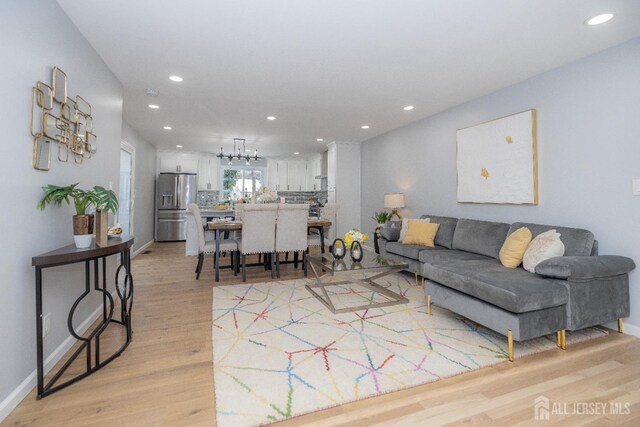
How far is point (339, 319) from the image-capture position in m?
2.77

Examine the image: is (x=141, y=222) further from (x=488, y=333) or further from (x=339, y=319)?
(x=488, y=333)

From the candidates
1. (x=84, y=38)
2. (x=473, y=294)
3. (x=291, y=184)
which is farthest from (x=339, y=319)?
(x=291, y=184)

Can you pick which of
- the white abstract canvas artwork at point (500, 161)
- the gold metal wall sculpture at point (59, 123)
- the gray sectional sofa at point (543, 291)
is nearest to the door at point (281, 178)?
the white abstract canvas artwork at point (500, 161)

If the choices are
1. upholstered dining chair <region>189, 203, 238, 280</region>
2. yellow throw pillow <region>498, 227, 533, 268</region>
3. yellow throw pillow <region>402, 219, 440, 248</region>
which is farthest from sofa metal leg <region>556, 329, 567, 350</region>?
upholstered dining chair <region>189, 203, 238, 280</region>

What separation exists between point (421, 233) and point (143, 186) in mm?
5849

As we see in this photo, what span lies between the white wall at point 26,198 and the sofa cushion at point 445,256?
11.0 ft

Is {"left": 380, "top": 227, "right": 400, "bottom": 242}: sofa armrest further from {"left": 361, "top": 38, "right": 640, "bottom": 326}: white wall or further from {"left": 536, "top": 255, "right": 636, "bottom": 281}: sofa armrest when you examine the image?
{"left": 536, "top": 255, "right": 636, "bottom": 281}: sofa armrest

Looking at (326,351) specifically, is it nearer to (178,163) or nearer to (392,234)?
(392,234)

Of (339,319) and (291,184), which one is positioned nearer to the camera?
(339,319)

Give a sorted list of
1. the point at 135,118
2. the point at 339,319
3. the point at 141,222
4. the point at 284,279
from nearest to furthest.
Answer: the point at 339,319 < the point at 284,279 < the point at 135,118 < the point at 141,222

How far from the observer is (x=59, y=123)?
202 cm

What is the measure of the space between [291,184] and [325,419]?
753cm

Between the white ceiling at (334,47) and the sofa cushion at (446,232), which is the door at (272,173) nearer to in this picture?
the white ceiling at (334,47)

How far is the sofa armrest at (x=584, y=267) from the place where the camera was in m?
2.18
